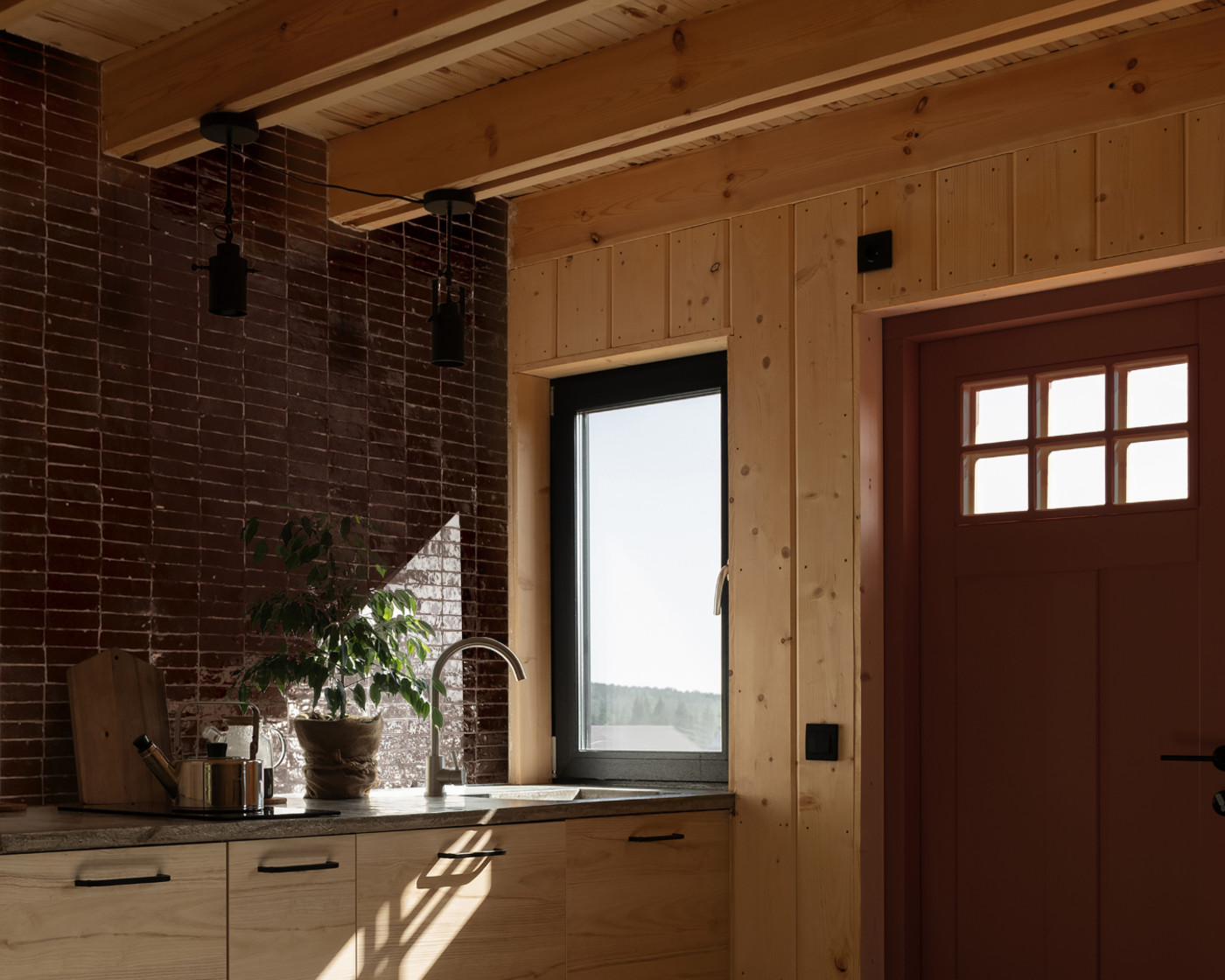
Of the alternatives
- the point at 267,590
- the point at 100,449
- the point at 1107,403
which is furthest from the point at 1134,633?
the point at 100,449

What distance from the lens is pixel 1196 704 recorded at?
315cm

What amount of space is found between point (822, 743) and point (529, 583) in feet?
3.89

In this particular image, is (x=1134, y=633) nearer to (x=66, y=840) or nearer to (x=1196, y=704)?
(x=1196, y=704)

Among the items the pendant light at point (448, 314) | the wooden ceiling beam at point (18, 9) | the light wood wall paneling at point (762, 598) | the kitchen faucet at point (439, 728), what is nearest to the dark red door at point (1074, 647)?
the light wood wall paneling at point (762, 598)

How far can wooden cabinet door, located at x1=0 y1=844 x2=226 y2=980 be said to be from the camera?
2.39 meters

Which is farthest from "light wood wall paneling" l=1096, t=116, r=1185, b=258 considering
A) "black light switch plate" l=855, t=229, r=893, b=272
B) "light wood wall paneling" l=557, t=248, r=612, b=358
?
"light wood wall paneling" l=557, t=248, r=612, b=358

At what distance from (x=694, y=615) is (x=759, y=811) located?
0.66 m

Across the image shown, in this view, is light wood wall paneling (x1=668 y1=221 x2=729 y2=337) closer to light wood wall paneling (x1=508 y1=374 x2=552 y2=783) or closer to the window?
the window

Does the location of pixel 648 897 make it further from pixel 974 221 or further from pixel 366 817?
pixel 974 221

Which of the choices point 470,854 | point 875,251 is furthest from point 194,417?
point 875,251

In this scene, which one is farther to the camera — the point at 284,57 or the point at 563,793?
the point at 563,793

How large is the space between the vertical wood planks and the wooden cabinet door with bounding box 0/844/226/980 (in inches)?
82.7

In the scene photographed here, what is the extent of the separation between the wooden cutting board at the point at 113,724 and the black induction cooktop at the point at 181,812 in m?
0.05

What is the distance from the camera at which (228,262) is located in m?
3.25
